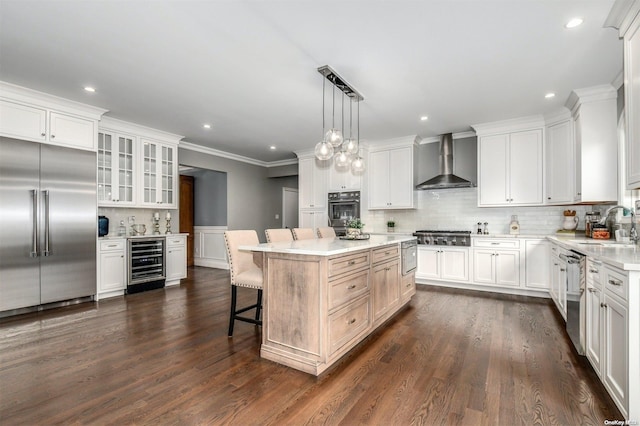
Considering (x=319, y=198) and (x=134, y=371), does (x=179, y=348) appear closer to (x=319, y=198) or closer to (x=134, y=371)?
(x=134, y=371)

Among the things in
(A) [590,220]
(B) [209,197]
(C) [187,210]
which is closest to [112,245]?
(B) [209,197]

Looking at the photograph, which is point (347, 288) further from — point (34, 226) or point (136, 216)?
point (136, 216)

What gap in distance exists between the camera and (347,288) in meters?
2.50

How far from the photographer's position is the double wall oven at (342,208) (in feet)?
19.8

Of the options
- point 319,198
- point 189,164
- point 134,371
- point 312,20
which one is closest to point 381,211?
point 319,198

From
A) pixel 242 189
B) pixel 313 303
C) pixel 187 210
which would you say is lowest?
pixel 313 303

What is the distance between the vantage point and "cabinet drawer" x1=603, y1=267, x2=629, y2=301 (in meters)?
1.62

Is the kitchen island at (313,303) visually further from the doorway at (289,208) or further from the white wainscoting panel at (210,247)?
the doorway at (289,208)

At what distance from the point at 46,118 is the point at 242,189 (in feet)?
12.5

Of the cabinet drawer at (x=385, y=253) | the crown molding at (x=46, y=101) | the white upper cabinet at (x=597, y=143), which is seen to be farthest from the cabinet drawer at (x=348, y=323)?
the crown molding at (x=46, y=101)

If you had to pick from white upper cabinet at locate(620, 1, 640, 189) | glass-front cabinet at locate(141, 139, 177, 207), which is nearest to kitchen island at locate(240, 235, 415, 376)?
Result: white upper cabinet at locate(620, 1, 640, 189)

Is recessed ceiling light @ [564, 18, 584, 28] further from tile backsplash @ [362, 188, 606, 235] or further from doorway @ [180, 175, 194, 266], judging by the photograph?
doorway @ [180, 175, 194, 266]

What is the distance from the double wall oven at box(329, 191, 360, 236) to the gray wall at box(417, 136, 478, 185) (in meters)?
1.30

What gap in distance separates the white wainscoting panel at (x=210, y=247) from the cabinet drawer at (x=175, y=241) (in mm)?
1431
